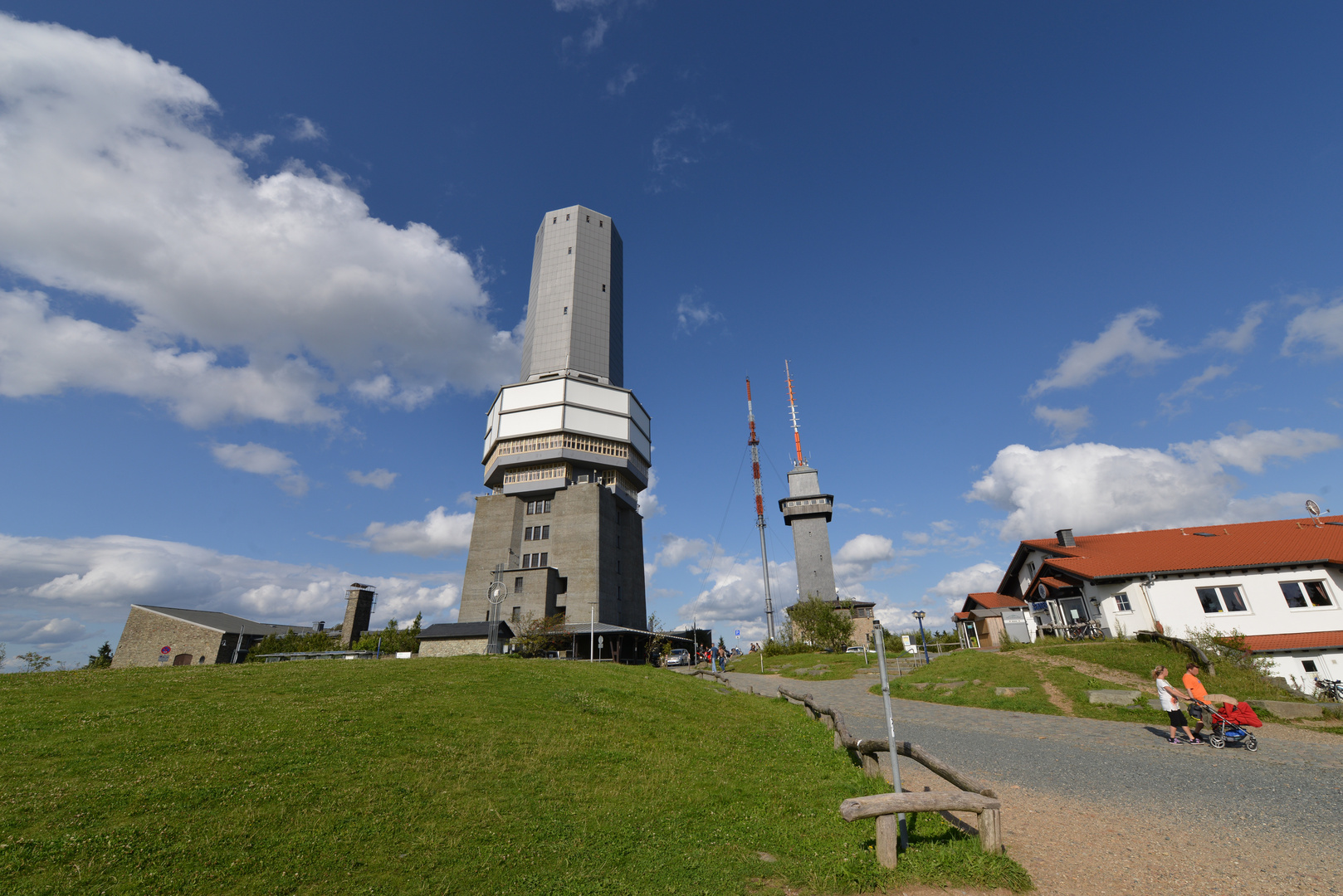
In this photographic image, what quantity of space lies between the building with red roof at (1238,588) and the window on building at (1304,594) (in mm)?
42

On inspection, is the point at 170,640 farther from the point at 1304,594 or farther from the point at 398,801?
the point at 1304,594

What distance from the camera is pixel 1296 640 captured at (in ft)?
86.9

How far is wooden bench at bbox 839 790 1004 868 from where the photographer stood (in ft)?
22.9

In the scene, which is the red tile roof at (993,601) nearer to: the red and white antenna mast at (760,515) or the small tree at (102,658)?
the red and white antenna mast at (760,515)

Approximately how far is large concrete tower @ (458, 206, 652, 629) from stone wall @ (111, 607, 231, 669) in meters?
26.2


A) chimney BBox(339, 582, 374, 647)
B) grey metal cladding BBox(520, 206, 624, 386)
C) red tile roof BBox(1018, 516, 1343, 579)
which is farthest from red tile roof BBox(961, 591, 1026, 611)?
chimney BBox(339, 582, 374, 647)

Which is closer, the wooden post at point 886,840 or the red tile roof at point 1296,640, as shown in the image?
the wooden post at point 886,840

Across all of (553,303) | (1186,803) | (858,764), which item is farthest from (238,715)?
(553,303)

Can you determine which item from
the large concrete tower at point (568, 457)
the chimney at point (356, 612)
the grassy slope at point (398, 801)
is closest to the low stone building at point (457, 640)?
the large concrete tower at point (568, 457)

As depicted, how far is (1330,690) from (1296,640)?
5.53 meters

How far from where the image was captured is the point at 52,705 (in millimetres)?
11273

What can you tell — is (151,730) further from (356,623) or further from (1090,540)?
(356,623)

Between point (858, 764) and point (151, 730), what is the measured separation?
1356 cm

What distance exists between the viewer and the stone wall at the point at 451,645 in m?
49.2
